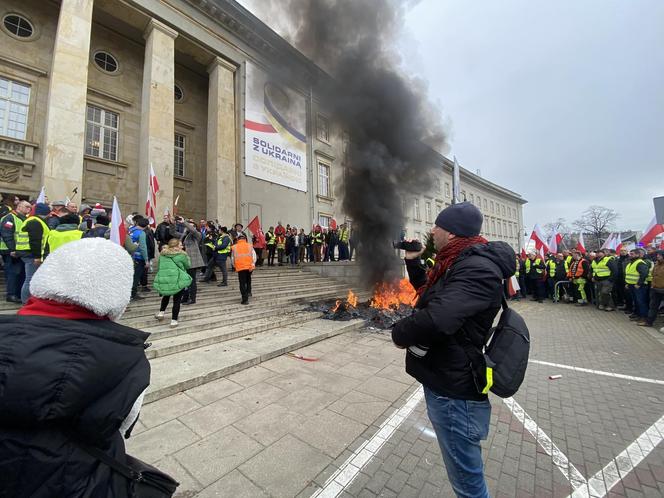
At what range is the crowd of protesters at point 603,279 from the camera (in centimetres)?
781

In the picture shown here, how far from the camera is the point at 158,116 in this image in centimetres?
1170

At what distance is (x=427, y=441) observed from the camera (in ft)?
8.77

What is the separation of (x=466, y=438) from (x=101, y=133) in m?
16.1

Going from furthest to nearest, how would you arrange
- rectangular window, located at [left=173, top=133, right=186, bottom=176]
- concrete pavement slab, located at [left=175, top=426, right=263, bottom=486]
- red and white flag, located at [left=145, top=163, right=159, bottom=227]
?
1. rectangular window, located at [left=173, top=133, right=186, bottom=176]
2. red and white flag, located at [left=145, top=163, right=159, bottom=227]
3. concrete pavement slab, located at [left=175, top=426, right=263, bottom=486]

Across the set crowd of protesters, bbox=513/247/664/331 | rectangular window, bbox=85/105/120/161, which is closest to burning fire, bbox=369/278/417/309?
crowd of protesters, bbox=513/247/664/331

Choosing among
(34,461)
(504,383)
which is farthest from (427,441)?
(34,461)

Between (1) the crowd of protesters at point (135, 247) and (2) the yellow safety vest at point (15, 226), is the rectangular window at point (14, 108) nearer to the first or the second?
(1) the crowd of protesters at point (135, 247)

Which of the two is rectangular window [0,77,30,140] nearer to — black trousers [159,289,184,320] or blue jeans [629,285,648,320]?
black trousers [159,289,184,320]

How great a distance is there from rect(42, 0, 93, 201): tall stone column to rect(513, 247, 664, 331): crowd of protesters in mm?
12693

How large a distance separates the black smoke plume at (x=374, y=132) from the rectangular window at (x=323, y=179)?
325 inches

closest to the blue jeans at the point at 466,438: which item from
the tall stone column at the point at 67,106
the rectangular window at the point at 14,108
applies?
the tall stone column at the point at 67,106

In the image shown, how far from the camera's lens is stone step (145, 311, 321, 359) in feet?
14.4

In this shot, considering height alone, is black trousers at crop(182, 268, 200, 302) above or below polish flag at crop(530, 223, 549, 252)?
below

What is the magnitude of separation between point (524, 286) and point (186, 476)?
48.2 ft
